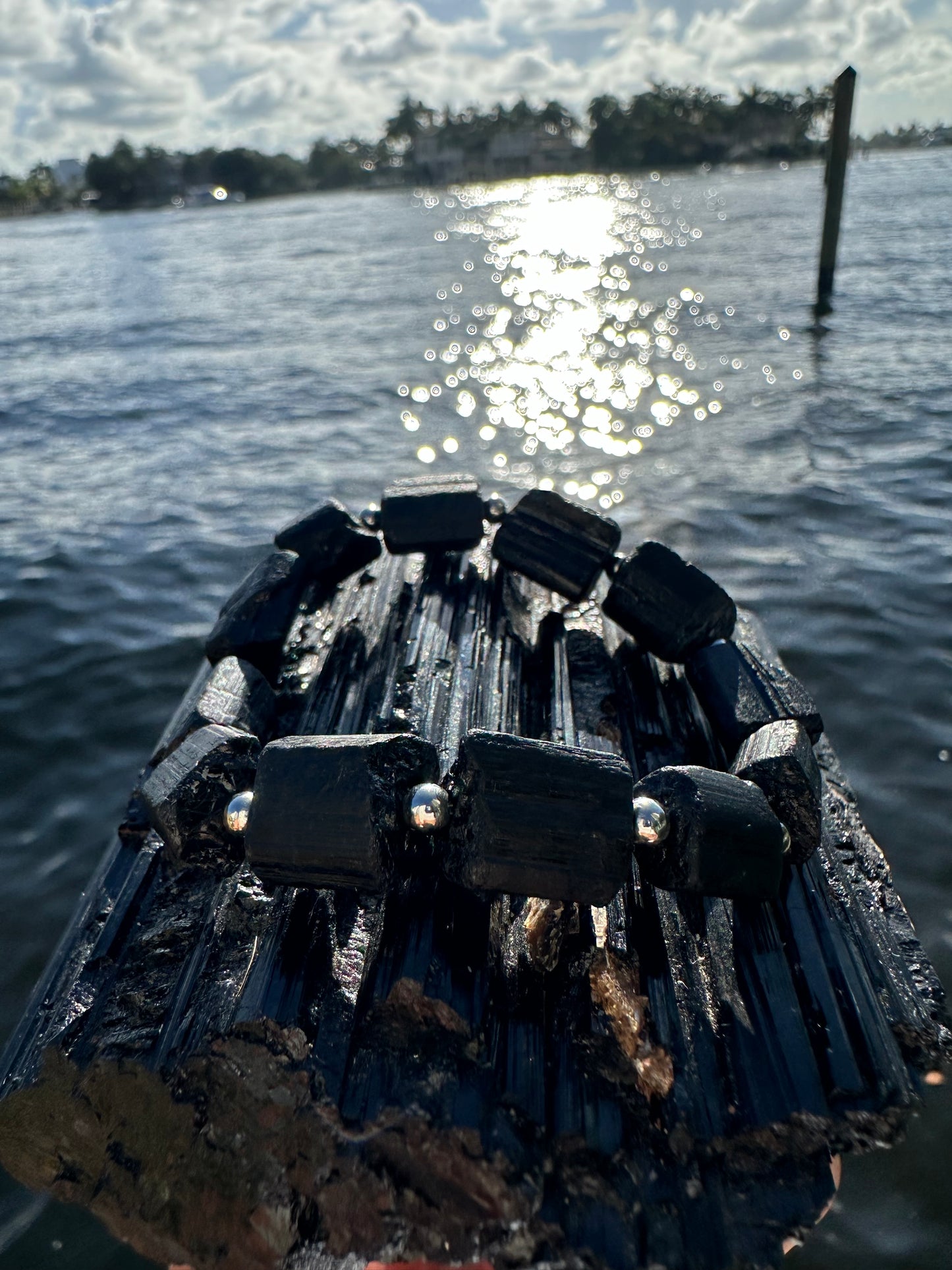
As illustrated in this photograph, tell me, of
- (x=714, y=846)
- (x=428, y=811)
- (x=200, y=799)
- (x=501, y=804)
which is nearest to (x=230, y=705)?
(x=200, y=799)

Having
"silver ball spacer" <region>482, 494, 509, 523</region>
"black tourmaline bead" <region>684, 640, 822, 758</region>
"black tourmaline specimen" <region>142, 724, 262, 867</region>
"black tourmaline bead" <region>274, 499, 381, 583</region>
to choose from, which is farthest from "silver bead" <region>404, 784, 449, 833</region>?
"silver ball spacer" <region>482, 494, 509, 523</region>

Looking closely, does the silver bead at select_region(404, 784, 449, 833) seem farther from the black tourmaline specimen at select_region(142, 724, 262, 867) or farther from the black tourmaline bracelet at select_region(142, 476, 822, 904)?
the black tourmaline specimen at select_region(142, 724, 262, 867)

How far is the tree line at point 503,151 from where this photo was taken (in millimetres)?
102500

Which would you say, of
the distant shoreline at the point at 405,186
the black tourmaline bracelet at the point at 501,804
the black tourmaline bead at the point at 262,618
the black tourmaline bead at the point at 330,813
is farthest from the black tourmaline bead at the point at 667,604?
the distant shoreline at the point at 405,186

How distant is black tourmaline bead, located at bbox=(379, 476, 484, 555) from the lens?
14.5ft

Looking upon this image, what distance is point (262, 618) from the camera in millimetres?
Answer: 3779

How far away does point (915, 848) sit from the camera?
3.38 meters

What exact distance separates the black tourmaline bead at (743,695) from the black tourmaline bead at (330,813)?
4.04 ft

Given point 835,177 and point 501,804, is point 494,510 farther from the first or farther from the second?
point 835,177

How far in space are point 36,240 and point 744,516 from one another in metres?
58.2

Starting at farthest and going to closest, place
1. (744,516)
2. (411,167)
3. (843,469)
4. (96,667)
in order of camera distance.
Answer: (411,167) < (843,469) < (744,516) < (96,667)

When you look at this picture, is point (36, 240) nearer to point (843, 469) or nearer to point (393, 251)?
point (393, 251)

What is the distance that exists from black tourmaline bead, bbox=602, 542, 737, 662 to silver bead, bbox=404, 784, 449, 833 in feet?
5.27

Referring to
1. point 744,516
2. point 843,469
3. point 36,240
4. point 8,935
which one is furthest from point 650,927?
point 36,240
